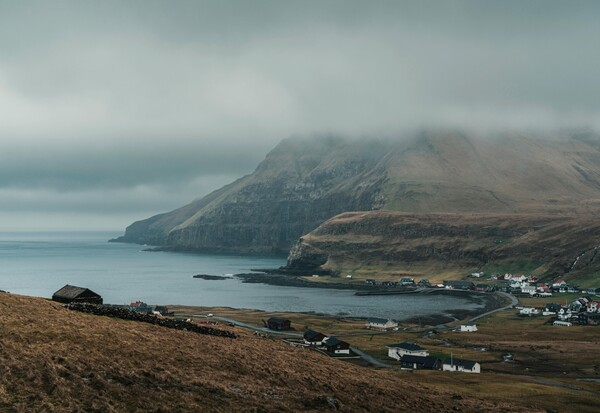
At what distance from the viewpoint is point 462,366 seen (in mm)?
95500

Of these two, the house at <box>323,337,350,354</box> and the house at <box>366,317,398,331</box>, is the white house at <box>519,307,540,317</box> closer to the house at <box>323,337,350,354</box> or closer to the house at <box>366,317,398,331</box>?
the house at <box>366,317,398,331</box>

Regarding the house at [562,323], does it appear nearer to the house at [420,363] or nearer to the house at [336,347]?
the house at [420,363]

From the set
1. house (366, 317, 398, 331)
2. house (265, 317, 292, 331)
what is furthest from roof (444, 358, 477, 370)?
house (366, 317, 398, 331)

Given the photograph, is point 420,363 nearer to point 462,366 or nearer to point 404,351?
point 462,366

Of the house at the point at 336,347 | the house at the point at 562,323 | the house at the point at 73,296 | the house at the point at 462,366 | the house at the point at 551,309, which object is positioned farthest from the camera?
the house at the point at 551,309

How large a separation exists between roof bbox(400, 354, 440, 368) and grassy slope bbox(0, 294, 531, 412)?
46.6 meters

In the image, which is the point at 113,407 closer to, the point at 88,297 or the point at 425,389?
the point at 425,389

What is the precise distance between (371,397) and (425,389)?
14.3m

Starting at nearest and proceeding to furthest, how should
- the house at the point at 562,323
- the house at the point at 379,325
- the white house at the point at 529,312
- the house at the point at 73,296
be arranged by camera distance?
the house at the point at 73,296 → the house at the point at 379,325 → the house at the point at 562,323 → the white house at the point at 529,312

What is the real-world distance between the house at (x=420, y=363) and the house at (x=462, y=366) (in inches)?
67.5

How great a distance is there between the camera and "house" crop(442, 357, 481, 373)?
94.6m

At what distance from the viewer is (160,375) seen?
3453cm

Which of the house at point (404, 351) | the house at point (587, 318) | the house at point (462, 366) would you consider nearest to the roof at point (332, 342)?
the house at point (404, 351)

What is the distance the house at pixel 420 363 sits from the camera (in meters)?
98.0
